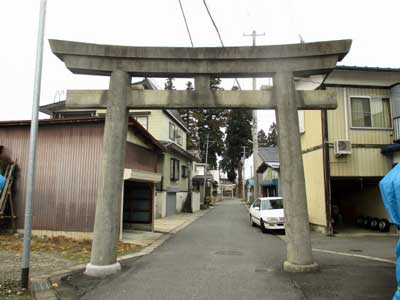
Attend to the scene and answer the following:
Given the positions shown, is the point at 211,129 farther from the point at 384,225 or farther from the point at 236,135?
the point at 384,225

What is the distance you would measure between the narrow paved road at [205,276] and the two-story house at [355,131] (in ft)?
15.0

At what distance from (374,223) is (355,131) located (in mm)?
4555

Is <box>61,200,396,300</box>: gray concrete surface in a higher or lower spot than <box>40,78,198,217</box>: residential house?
lower

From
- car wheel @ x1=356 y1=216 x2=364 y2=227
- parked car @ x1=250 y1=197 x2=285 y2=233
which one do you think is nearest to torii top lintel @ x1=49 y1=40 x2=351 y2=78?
parked car @ x1=250 y1=197 x2=285 y2=233

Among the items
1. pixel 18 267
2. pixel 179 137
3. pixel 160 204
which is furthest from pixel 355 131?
pixel 179 137

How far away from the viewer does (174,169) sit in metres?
28.6

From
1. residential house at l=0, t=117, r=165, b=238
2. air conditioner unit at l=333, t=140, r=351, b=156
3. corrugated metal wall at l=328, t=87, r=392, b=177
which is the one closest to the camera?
residential house at l=0, t=117, r=165, b=238

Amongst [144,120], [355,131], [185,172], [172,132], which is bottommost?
[185,172]

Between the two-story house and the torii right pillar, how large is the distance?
7.17 m

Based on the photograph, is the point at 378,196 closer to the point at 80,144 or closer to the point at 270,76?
the point at 270,76

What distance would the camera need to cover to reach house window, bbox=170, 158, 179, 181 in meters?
27.8

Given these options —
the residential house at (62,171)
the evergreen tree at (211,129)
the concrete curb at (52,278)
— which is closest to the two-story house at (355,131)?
the residential house at (62,171)

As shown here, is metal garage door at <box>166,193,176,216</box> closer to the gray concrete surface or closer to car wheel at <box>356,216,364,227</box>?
car wheel at <box>356,216,364,227</box>

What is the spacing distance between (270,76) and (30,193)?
18.9 ft
